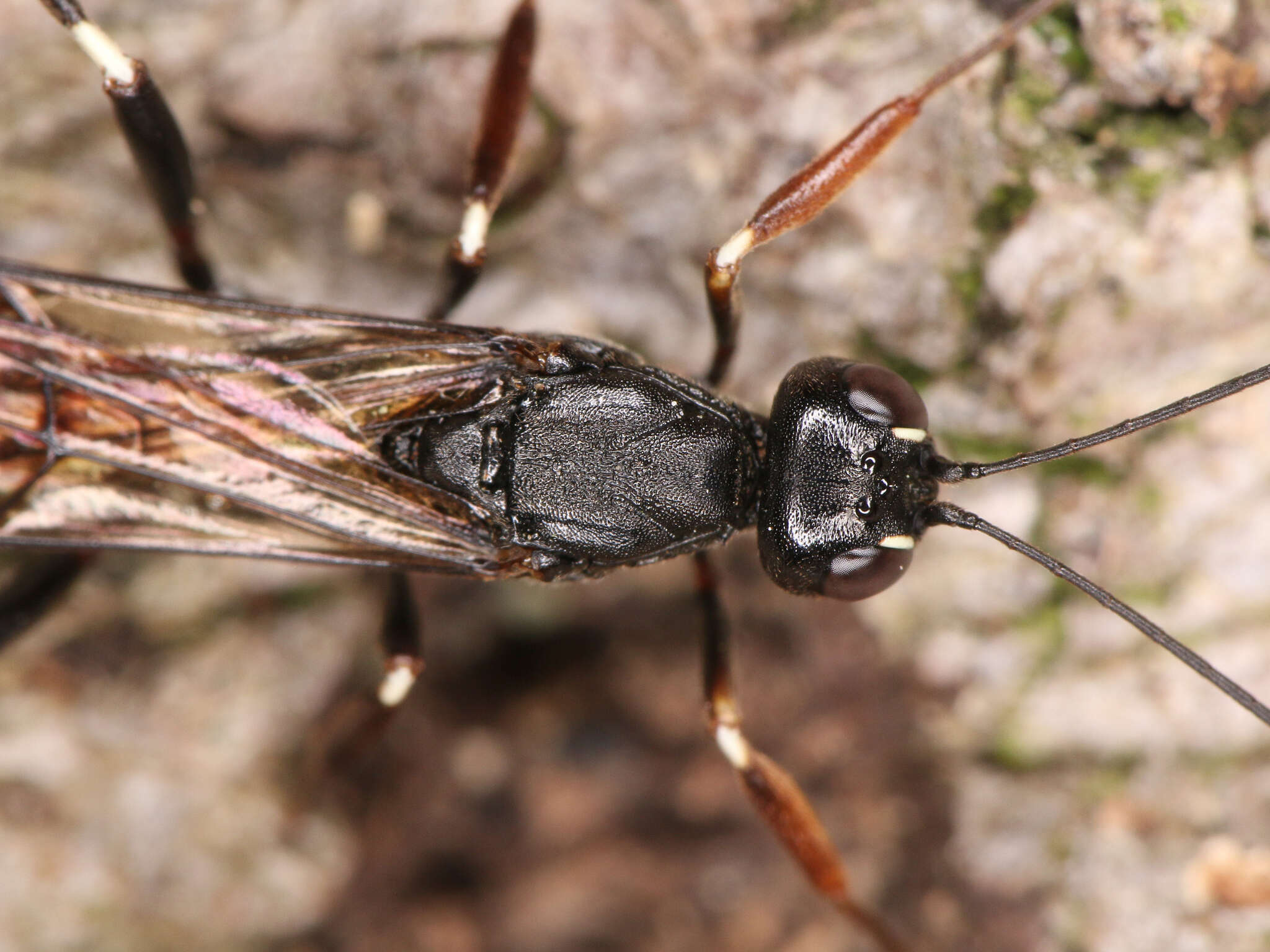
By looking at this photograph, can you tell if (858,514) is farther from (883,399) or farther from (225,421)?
(225,421)

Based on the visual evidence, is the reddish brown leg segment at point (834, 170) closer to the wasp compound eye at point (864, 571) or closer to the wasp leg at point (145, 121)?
the wasp compound eye at point (864, 571)

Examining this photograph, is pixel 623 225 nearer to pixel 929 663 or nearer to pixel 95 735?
pixel 929 663

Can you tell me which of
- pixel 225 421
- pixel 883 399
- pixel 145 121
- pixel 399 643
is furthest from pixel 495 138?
pixel 399 643

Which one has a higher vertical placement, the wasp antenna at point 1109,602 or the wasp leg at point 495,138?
the wasp leg at point 495,138

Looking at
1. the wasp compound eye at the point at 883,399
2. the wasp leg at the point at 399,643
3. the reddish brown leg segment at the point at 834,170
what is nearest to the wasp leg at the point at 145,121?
the wasp leg at the point at 399,643

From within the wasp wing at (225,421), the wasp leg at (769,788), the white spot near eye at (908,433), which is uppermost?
the wasp wing at (225,421)

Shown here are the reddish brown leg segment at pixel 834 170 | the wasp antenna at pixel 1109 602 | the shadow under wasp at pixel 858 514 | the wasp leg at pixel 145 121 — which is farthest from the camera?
the wasp leg at pixel 145 121

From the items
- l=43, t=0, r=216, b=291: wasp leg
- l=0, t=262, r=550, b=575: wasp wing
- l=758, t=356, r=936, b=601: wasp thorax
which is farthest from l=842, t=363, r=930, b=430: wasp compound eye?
l=43, t=0, r=216, b=291: wasp leg
